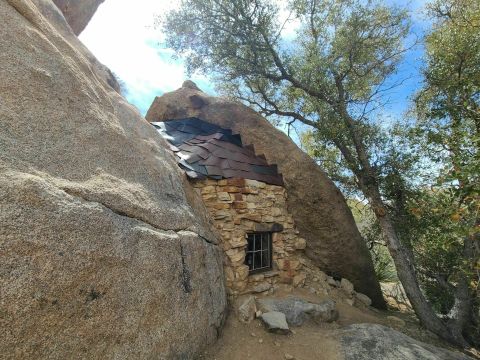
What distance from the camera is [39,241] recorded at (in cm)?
234

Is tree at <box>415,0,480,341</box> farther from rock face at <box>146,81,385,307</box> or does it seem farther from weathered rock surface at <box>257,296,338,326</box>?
weathered rock surface at <box>257,296,338,326</box>

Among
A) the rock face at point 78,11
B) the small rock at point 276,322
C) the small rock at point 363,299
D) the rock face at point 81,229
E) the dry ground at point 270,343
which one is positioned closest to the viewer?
the rock face at point 81,229

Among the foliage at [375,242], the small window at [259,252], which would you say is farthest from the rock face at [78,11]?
the foliage at [375,242]

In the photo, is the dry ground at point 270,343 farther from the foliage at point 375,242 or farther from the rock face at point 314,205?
the foliage at point 375,242

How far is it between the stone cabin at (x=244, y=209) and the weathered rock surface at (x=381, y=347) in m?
1.74

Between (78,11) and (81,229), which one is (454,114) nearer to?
(81,229)

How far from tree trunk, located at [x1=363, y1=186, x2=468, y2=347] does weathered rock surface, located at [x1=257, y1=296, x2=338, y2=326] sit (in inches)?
88.6

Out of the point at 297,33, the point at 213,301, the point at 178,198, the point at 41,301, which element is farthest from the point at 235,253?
the point at 297,33

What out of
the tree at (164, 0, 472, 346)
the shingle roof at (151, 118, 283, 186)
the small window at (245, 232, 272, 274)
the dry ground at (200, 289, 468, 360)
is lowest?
the dry ground at (200, 289, 468, 360)

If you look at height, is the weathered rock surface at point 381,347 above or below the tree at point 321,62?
below

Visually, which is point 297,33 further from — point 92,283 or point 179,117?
point 92,283

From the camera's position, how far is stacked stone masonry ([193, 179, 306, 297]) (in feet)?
18.7

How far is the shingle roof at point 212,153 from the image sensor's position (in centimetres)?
615

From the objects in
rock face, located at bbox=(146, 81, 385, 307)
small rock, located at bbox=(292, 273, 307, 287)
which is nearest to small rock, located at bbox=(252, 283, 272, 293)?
small rock, located at bbox=(292, 273, 307, 287)
